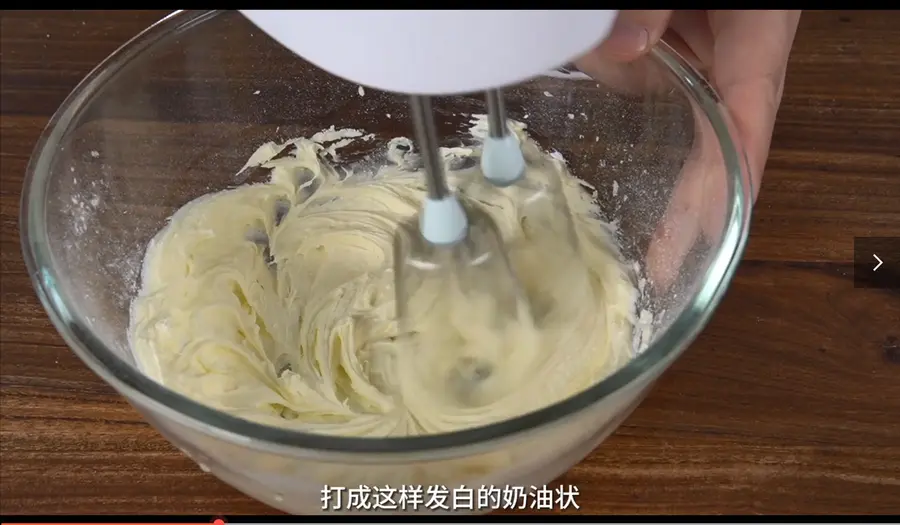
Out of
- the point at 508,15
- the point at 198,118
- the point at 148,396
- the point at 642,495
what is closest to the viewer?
the point at 508,15

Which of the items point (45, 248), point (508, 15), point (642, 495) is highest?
point (508, 15)

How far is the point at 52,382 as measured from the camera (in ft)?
2.20

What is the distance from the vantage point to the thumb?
53 centimetres

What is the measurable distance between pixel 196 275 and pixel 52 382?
13 centimetres

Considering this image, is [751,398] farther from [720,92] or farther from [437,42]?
[437,42]

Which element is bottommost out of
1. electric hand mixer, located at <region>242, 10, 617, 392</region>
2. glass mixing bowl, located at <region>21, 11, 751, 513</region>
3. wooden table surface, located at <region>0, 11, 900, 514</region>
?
wooden table surface, located at <region>0, 11, 900, 514</region>

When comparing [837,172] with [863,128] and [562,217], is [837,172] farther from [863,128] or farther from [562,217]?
[562,217]

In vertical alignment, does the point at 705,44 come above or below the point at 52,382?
above

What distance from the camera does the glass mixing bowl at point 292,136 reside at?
47 centimetres

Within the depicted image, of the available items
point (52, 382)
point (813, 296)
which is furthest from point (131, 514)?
point (813, 296)

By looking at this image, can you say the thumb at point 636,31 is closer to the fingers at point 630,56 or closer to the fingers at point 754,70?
the fingers at point 630,56

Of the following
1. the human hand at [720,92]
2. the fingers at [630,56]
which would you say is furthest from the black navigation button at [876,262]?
the fingers at [630,56]
